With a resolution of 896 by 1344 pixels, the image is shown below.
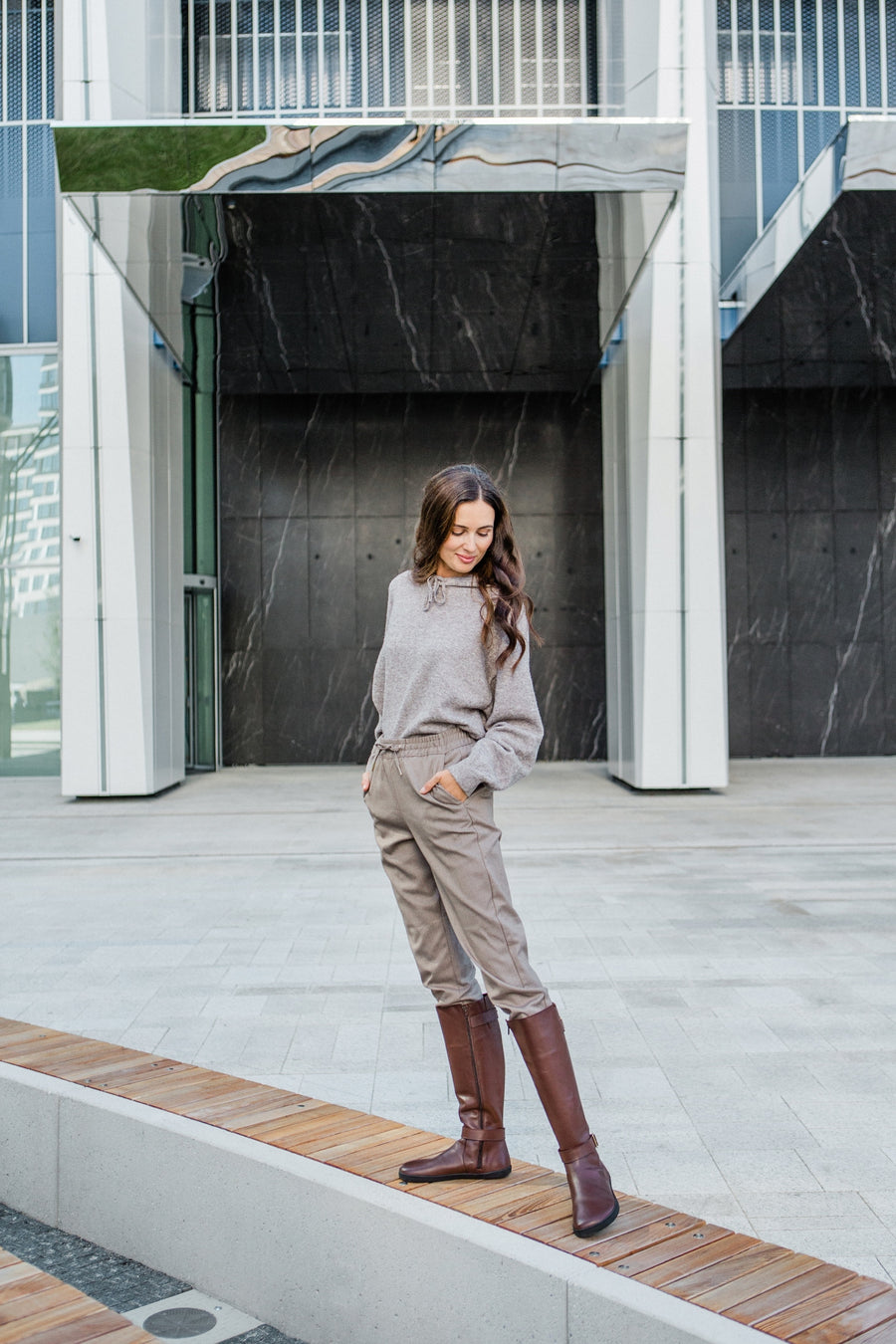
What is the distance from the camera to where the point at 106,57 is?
1352 centimetres

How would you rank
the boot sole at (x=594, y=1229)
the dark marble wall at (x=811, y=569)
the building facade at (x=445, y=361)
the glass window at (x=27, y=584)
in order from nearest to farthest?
1. the boot sole at (x=594, y=1229)
2. the building facade at (x=445, y=361)
3. the glass window at (x=27, y=584)
4. the dark marble wall at (x=811, y=569)

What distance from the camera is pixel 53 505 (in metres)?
17.0

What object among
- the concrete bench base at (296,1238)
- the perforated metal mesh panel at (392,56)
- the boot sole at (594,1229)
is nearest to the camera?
the concrete bench base at (296,1238)

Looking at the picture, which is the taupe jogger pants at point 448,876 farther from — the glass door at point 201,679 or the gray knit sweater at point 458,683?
the glass door at point 201,679

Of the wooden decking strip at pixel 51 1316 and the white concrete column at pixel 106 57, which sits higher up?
the white concrete column at pixel 106 57

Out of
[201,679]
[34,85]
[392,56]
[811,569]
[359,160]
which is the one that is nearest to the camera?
[359,160]

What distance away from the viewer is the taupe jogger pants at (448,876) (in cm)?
300

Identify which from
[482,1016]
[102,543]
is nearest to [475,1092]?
[482,1016]

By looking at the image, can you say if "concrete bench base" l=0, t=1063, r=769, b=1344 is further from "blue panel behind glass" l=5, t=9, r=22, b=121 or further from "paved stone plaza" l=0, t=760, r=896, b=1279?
"blue panel behind glass" l=5, t=9, r=22, b=121

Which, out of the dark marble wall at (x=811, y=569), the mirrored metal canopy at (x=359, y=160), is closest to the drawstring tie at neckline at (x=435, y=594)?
the mirrored metal canopy at (x=359, y=160)

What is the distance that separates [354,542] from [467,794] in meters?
16.4

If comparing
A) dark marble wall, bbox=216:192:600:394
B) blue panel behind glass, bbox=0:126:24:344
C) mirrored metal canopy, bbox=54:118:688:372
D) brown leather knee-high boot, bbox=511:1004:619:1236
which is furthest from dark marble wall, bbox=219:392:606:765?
brown leather knee-high boot, bbox=511:1004:619:1236

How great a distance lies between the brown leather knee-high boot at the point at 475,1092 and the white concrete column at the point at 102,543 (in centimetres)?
1112

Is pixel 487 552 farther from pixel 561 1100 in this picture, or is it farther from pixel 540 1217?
pixel 540 1217
